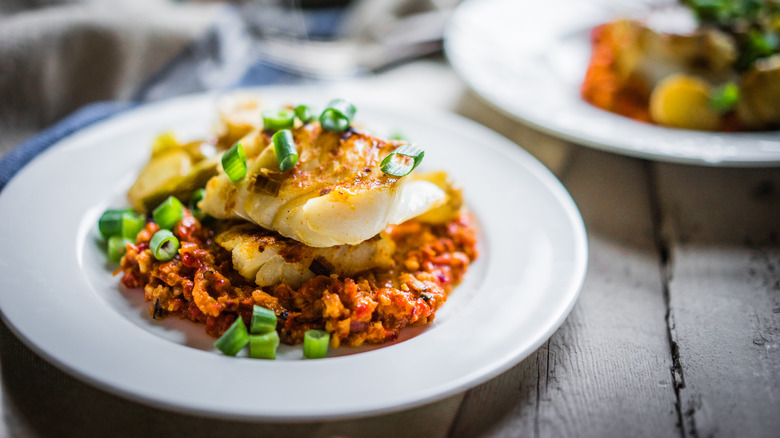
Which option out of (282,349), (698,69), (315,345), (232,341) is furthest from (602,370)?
(698,69)

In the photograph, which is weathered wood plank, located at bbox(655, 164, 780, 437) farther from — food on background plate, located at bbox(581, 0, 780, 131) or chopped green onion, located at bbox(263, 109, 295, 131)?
chopped green onion, located at bbox(263, 109, 295, 131)

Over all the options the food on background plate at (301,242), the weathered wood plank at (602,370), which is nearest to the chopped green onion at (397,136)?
the food on background plate at (301,242)

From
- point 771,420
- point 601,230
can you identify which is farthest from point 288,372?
point 601,230

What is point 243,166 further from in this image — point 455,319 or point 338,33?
point 338,33

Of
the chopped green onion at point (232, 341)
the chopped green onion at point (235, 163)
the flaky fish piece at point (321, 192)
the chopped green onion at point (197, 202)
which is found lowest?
the chopped green onion at point (197, 202)

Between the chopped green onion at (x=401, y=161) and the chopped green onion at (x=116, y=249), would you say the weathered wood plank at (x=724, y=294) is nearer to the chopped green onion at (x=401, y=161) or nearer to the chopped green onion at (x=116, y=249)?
the chopped green onion at (x=401, y=161)

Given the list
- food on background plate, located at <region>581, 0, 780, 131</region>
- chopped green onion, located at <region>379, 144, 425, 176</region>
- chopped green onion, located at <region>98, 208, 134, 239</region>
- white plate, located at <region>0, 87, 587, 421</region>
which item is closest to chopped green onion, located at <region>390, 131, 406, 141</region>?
white plate, located at <region>0, 87, 587, 421</region>
